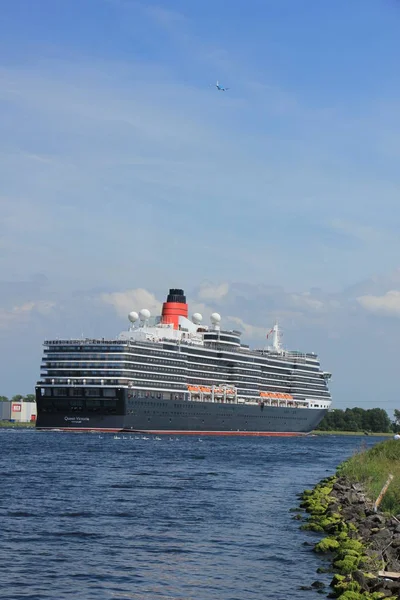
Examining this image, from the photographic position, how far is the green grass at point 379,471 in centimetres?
3394

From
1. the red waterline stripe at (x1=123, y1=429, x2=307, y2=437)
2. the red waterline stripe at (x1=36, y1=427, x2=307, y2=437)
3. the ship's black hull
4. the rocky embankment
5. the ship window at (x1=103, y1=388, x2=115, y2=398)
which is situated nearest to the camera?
the rocky embankment

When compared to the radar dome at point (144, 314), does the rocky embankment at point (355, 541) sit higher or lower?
lower

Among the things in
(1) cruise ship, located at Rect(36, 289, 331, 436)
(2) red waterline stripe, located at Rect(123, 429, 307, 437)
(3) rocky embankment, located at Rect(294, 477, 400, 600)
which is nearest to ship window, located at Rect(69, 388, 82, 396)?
(1) cruise ship, located at Rect(36, 289, 331, 436)

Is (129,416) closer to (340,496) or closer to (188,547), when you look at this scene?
(340,496)

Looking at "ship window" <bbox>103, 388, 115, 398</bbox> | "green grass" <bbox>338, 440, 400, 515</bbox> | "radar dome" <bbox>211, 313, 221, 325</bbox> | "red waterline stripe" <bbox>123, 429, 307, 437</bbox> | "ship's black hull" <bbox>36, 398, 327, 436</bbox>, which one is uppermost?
"radar dome" <bbox>211, 313, 221, 325</bbox>

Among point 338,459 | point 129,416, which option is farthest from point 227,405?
point 338,459

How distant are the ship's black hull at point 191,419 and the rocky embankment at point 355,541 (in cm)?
6348

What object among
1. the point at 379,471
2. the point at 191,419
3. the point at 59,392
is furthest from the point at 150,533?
the point at 191,419

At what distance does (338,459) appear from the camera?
3041 inches

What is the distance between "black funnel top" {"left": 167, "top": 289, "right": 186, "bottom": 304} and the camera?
5197 inches

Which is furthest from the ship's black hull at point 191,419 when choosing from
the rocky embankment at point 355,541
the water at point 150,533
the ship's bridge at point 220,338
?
the rocky embankment at point 355,541

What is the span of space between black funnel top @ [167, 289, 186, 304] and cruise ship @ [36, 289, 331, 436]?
0.21 meters

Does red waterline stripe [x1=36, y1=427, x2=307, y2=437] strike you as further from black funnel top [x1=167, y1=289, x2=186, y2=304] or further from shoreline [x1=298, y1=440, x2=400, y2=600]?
shoreline [x1=298, y1=440, x2=400, y2=600]

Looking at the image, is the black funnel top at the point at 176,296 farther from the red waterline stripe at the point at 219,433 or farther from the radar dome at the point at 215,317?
the red waterline stripe at the point at 219,433
